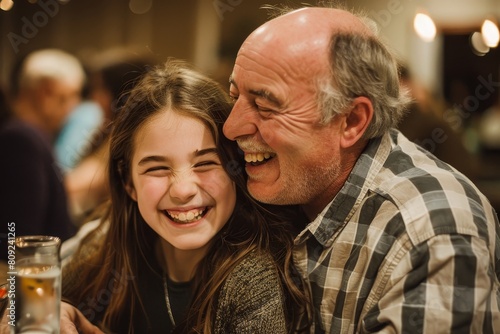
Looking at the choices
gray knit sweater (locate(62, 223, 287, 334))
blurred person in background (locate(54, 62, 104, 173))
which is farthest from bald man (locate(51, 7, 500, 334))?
blurred person in background (locate(54, 62, 104, 173))

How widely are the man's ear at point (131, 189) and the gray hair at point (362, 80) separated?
0.57 meters

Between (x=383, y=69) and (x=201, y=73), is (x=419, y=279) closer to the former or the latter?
(x=383, y=69)

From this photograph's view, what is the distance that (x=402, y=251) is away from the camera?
55.3 inches

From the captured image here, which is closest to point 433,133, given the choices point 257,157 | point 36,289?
point 257,157

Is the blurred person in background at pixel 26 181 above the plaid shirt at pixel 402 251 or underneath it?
underneath

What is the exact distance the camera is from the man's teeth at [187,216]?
1602 millimetres

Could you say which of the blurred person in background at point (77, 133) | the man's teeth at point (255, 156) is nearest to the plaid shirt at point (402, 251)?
the man's teeth at point (255, 156)

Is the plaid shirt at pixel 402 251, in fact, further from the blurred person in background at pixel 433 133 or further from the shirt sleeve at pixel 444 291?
the blurred person in background at pixel 433 133

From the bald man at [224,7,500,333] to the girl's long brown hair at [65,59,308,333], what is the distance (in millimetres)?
55

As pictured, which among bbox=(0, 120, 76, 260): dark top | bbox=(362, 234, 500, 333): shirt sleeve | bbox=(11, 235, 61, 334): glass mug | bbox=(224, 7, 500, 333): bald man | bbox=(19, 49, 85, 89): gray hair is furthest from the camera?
bbox=(19, 49, 85, 89): gray hair

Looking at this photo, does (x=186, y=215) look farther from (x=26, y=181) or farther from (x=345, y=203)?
(x=26, y=181)

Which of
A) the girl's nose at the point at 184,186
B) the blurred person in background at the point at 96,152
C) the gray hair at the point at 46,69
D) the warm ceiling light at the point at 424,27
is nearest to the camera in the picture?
the girl's nose at the point at 184,186

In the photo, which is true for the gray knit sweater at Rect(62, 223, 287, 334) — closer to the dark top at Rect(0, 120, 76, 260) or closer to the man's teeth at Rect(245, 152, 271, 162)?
the man's teeth at Rect(245, 152, 271, 162)

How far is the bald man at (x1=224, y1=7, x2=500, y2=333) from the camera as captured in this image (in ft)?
4.75
